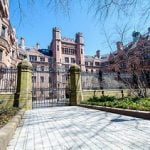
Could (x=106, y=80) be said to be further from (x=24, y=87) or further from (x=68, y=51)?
(x=68, y=51)

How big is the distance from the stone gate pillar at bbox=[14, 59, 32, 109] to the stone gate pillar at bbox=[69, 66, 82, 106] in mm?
3669

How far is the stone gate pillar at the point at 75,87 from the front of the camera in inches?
615

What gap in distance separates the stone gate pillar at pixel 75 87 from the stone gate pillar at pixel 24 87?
12.0ft

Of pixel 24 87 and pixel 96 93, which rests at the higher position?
pixel 24 87

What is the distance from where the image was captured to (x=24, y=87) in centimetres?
1362

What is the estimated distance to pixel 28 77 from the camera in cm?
1411

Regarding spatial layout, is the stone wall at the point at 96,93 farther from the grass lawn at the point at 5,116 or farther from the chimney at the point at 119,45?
the grass lawn at the point at 5,116

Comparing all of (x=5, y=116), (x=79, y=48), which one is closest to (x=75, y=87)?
(x=5, y=116)

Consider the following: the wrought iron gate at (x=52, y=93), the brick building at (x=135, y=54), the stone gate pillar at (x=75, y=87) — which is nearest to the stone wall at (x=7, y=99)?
the wrought iron gate at (x=52, y=93)

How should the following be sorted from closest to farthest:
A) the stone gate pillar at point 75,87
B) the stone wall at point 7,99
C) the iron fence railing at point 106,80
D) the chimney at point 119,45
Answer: the stone wall at point 7,99, the chimney at point 119,45, the stone gate pillar at point 75,87, the iron fence railing at point 106,80

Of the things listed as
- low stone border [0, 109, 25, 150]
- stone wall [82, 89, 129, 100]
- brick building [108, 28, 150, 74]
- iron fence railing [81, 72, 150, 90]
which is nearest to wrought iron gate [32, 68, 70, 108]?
stone wall [82, 89, 129, 100]

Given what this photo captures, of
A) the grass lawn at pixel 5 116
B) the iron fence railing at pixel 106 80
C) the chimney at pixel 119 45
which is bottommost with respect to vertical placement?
the grass lawn at pixel 5 116

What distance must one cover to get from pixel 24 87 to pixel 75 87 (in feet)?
14.2

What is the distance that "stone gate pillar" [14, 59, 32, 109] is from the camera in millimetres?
13148
